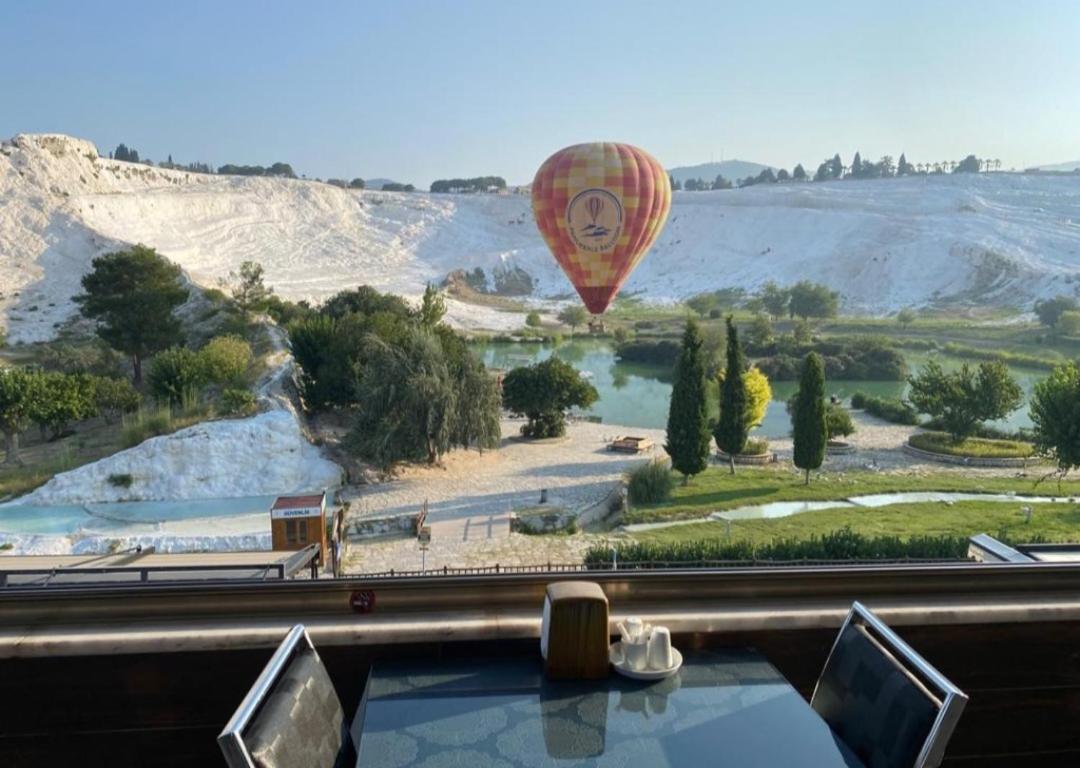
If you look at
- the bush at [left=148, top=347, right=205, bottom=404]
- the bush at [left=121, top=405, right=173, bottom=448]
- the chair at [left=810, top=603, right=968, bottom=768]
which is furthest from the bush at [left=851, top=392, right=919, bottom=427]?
the chair at [left=810, top=603, right=968, bottom=768]

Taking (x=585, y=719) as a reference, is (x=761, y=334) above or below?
below

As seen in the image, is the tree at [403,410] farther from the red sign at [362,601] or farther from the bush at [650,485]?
the red sign at [362,601]

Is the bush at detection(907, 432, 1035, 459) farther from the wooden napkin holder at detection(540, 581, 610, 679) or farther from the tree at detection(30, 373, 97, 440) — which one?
the wooden napkin holder at detection(540, 581, 610, 679)

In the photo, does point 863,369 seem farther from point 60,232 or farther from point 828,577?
point 60,232

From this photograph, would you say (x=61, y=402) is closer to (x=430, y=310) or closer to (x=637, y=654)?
(x=430, y=310)

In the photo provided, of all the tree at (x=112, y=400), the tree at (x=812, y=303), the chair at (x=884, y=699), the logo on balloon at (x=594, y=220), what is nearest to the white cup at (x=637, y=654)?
the chair at (x=884, y=699)

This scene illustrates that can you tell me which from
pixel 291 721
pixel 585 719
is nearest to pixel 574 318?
pixel 585 719
